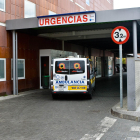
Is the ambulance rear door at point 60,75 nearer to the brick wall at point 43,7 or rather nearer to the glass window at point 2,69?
the glass window at point 2,69

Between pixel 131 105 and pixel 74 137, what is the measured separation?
313 cm

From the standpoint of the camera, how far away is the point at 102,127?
20.2ft

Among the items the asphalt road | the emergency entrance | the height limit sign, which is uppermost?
the emergency entrance

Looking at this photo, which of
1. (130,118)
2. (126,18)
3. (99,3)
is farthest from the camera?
(99,3)

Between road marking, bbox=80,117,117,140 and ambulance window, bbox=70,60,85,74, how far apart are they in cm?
409

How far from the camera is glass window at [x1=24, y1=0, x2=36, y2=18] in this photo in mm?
15431

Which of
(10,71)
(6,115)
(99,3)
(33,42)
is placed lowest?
(6,115)

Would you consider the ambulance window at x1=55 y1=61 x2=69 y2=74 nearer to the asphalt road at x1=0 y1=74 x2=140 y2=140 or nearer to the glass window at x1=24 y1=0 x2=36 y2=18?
the asphalt road at x1=0 y1=74 x2=140 y2=140

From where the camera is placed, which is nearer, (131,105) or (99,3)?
(131,105)

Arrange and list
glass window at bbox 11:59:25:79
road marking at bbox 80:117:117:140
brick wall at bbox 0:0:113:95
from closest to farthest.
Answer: road marking at bbox 80:117:117:140
brick wall at bbox 0:0:113:95
glass window at bbox 11:59:25:79

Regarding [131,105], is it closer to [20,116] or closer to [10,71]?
[20,116]

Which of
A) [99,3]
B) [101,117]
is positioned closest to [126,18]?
[101,117]

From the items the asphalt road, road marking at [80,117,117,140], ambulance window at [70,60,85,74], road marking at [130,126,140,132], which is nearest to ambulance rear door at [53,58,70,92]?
ambulance window at [70,60,85,74]

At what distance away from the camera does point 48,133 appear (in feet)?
18.4
